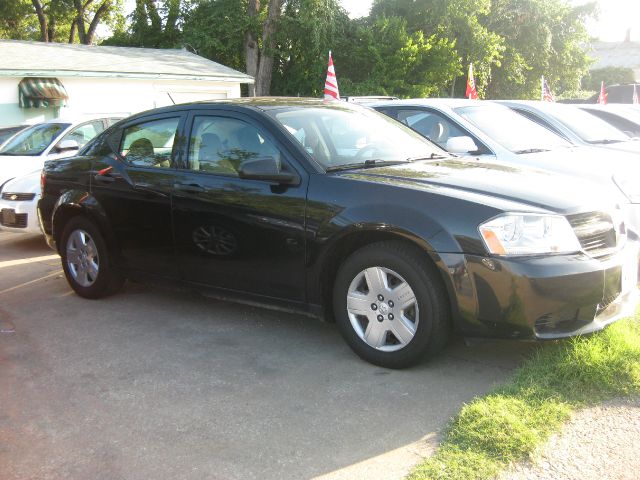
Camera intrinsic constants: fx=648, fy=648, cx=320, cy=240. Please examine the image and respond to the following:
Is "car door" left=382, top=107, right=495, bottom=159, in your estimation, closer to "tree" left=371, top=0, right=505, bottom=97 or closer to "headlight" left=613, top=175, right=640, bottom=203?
"headlight" left=613, top=175, right=640, bottom=203

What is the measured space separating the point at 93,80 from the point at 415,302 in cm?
1611

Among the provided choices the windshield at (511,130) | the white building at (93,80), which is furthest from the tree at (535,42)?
the windshield at (511,130)

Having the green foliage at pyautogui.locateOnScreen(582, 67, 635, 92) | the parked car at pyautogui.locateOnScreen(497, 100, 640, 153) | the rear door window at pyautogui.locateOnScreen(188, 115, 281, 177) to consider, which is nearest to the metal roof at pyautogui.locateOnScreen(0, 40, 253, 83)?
the parked car at pyautogui.locateOnScreen(497, 100, 640, 153)

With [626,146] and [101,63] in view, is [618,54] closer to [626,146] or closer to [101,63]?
[101,63]

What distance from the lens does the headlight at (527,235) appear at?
3.48m

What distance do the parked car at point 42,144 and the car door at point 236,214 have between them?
4713mm

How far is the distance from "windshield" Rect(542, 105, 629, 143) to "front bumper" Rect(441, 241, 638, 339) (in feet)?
15.1

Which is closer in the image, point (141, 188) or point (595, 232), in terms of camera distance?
point (595, 232)

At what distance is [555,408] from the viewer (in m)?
3.22

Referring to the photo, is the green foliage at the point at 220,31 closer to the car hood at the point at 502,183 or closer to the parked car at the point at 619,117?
the parked car at the point at 619,117

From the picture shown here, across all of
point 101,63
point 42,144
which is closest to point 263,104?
point 42,144

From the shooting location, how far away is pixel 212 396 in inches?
145

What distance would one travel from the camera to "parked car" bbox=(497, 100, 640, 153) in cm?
761

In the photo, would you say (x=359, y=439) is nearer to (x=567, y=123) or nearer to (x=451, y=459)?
(x=451, y=459)
